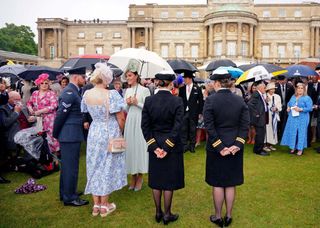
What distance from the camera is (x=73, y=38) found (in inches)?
2429

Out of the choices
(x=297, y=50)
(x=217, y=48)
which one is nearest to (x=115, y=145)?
(x=217, y=48)

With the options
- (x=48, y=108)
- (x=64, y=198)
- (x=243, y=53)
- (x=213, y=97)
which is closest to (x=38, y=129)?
(x=48, y=108)

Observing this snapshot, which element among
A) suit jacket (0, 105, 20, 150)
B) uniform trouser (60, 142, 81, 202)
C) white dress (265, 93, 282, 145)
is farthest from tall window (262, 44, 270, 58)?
uniform trouser (60, 142, 81, 202)

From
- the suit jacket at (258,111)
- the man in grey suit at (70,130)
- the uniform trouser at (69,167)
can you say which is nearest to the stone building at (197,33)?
the suit jacket at (258,111)

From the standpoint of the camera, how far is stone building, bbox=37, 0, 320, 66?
53.8 metres

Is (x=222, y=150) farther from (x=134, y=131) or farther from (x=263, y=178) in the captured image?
(x=263, y=178)

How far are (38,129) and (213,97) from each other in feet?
15.2

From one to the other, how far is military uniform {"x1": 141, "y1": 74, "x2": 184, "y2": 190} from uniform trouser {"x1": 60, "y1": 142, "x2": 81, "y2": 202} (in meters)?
1.46

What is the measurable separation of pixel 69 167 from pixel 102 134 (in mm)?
1020

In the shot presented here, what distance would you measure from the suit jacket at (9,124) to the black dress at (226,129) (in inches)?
176

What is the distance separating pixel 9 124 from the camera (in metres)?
6.71

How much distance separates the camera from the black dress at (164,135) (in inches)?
170

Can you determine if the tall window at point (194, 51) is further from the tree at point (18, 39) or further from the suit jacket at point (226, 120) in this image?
the suit jacket at point (226, 120)

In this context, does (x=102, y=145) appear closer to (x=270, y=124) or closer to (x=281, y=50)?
(x=270, y=124)
